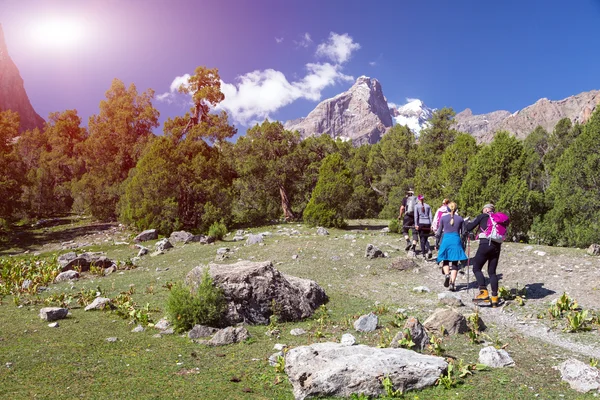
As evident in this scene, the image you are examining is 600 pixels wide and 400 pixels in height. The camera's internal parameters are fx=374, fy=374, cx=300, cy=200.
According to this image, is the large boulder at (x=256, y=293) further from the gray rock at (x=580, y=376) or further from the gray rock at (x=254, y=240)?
the gray rock at (x=254, y=240)

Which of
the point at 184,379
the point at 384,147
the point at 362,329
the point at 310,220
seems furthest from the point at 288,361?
the point at 384,147

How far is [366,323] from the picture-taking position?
26.1 feet

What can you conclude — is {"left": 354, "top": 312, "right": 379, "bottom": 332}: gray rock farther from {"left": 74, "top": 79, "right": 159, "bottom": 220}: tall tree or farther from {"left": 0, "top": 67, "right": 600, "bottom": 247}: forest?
{"left": 74, "top": 79, "right": 159, "bottom": 220}: tall tree

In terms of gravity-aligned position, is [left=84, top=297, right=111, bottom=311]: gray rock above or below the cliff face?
below

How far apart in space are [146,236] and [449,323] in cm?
2282

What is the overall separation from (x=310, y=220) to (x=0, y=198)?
23.9m

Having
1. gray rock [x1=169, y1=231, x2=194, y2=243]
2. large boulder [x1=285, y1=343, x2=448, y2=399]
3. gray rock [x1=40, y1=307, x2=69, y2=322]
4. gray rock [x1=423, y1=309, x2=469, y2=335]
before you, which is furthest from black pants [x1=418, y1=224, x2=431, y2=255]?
gray rock [x1=169, y1=231, x2=194, y2=243]

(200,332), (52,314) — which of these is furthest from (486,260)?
(52,314)

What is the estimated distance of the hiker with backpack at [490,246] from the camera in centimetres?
964

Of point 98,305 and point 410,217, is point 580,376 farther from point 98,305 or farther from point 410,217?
point 410,217

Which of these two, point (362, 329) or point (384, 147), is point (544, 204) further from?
point (384, 147)

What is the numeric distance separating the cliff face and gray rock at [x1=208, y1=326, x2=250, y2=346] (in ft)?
461

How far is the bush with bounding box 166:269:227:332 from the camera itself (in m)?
8.01

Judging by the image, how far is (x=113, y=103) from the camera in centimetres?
4666
